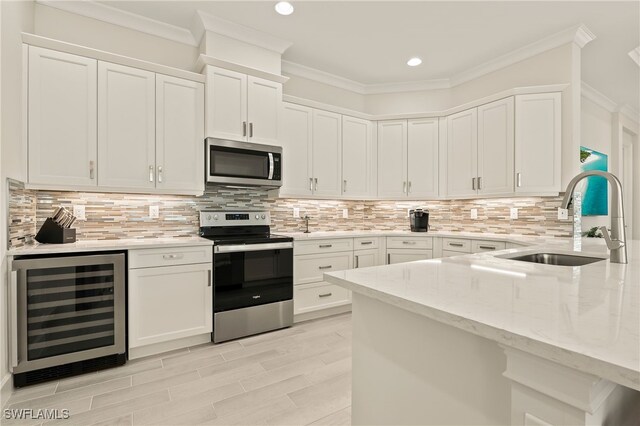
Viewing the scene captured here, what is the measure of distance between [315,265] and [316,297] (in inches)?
13.8

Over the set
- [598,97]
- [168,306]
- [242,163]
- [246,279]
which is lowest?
[168,306]

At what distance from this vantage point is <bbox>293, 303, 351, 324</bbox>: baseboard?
11.3 ft

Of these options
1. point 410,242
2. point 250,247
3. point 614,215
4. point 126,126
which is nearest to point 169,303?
point 250,247

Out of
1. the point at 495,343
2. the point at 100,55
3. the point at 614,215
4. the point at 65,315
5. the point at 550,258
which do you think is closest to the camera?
the point at 495,343

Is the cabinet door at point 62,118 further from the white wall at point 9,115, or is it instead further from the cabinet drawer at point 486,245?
the cabinet drawer at point 486,245

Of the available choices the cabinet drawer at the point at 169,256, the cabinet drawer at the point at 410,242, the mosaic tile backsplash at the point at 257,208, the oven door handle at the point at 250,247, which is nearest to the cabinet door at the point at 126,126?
the mosaic tile backsplash at the point at 257,208

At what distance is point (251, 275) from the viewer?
303cm

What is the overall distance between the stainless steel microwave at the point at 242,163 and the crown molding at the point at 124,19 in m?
1.17

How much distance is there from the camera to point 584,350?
0.55 meters

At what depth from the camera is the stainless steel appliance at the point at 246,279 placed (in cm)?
287

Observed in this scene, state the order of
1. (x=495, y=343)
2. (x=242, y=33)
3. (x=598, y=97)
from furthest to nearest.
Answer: (x=598, y=97) < (x=242, y=33) < (x=495, y=343)

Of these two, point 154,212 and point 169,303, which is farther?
point 154,212

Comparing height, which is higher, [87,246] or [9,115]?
[9,115]

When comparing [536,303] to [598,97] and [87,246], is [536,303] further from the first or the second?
[598,97]
